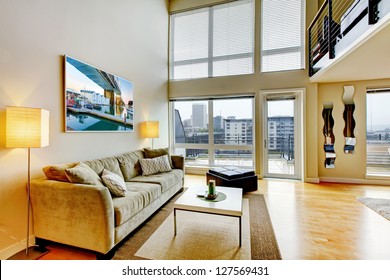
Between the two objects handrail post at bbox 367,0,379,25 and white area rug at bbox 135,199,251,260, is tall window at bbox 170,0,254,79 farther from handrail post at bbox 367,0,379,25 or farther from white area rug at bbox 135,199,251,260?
white area rug at bbox 135,199,251,260

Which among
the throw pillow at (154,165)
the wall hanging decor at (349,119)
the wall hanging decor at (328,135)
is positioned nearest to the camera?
the throw pillow at (154,165)

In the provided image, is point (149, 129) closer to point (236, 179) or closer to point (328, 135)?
point (236, 179)

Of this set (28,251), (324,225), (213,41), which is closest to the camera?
(28,251)

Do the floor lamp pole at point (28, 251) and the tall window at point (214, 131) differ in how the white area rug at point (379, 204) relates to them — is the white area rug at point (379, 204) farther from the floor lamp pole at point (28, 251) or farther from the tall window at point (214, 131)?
the floor lamp pole at point (28, 251)

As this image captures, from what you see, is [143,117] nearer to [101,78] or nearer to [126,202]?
[101,78]

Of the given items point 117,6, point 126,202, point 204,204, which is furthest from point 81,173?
point 117,6

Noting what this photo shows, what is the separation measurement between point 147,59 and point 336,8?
4.20 metres

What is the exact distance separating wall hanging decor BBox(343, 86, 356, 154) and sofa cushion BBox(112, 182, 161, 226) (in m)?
4.30

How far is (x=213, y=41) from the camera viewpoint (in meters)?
5.02

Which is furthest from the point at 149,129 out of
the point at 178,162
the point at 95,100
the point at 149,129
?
the point at 95,100

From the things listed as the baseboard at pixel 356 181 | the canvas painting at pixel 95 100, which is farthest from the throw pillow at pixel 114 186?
the baseboard at pixel 356 181

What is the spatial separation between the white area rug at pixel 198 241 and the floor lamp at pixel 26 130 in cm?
111

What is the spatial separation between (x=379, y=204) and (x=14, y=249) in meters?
4.76

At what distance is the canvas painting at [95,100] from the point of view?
245 centimetres
